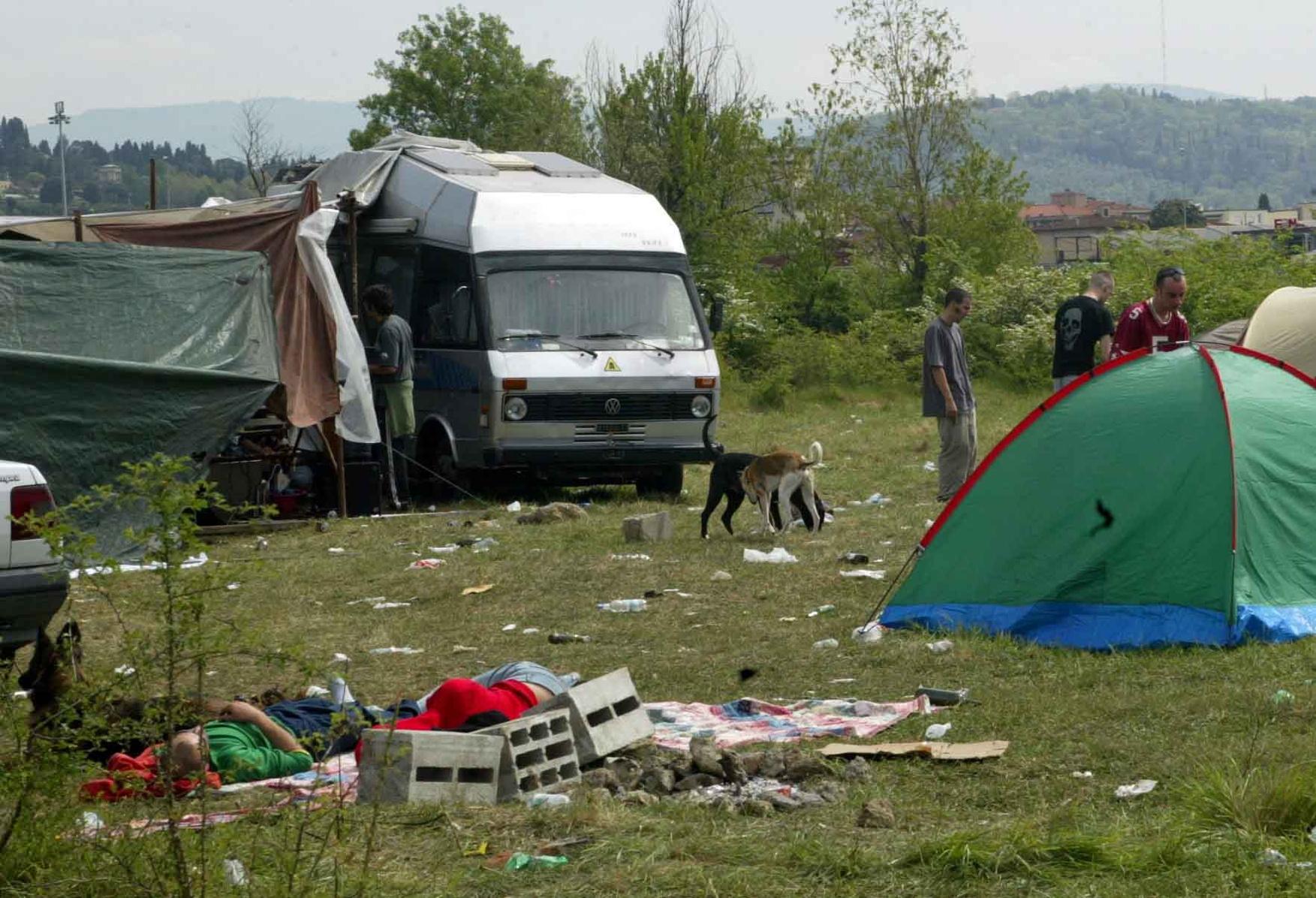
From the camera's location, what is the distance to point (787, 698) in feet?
25.8

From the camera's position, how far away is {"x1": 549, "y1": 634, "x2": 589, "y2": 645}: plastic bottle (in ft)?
30.9

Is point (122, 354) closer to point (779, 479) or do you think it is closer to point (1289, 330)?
point (779, 479)

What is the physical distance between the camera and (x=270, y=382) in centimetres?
1348

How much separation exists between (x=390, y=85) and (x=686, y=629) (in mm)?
58609

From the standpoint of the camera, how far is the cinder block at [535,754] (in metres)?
6.04

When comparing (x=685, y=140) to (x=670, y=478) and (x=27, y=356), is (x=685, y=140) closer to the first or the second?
(x=670, y=478)

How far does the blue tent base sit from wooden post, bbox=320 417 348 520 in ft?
24.1

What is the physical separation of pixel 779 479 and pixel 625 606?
9.58 ft

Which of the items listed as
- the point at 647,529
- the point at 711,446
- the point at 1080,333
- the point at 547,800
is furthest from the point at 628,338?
the point at 547,800

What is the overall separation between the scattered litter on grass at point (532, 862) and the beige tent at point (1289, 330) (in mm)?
13910

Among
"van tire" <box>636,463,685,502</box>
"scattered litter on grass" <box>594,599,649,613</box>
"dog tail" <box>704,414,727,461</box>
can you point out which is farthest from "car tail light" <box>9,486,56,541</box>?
"van tire" <box>636,463,685,502</box>

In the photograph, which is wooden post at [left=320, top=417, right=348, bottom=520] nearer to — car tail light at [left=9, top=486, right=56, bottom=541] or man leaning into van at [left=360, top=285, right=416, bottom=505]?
man leaning into van at [left=360, top=285, right=416, bottom=505]

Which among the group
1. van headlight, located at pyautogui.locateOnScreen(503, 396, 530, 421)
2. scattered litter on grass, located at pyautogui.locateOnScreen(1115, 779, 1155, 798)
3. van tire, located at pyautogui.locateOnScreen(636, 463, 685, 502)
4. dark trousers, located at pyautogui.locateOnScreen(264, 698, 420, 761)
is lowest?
van tire, located at pyautogui.locateOnScreen(636, 463, 685, 502)

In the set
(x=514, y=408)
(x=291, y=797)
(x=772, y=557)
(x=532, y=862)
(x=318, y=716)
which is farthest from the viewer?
(x=514, y=408)
